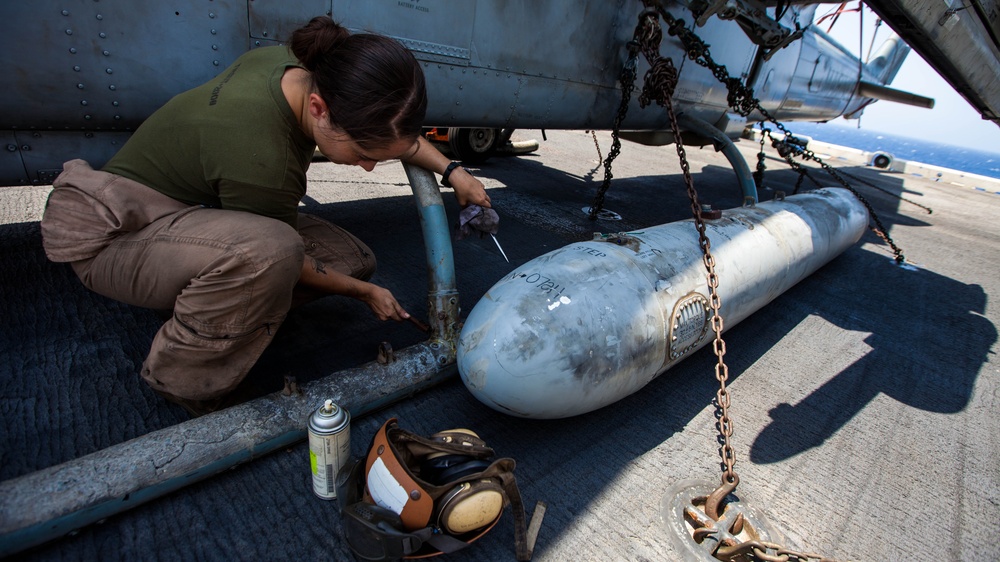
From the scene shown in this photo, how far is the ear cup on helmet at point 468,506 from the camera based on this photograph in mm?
1464

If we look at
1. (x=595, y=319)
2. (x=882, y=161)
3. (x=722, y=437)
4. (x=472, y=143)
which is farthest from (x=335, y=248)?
(x=882, y=161)

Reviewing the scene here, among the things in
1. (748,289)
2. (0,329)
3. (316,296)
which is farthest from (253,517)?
Result: (748,289)

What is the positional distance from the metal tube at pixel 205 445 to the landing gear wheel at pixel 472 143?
4402mm

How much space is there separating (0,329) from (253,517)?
5.68ft

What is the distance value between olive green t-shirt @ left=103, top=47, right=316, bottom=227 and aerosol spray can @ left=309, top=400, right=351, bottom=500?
2.56 ft

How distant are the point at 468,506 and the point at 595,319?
899 millimetres

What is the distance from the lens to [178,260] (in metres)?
1.69

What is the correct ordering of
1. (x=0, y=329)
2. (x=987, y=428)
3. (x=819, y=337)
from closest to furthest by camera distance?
(x=0, y=329)
(x=987, y=428)
(x=819, y=337)

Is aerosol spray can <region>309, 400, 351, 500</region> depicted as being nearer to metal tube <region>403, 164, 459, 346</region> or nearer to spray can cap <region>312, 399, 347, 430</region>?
spray can cap <region>312, 399, 347, 430</region>

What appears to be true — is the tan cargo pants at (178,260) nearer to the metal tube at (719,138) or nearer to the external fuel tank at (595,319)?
the external fuel tank at (595,319)

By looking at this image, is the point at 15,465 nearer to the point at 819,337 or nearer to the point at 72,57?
the point at 72,57

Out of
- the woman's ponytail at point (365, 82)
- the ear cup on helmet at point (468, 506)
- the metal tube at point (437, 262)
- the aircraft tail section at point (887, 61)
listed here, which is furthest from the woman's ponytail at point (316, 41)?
the aircraft tail section at point (887, 61)

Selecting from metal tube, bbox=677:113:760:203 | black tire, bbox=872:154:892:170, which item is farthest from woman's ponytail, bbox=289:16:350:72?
black tire, bbox=872:154:892:170

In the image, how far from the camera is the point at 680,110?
5.23m
